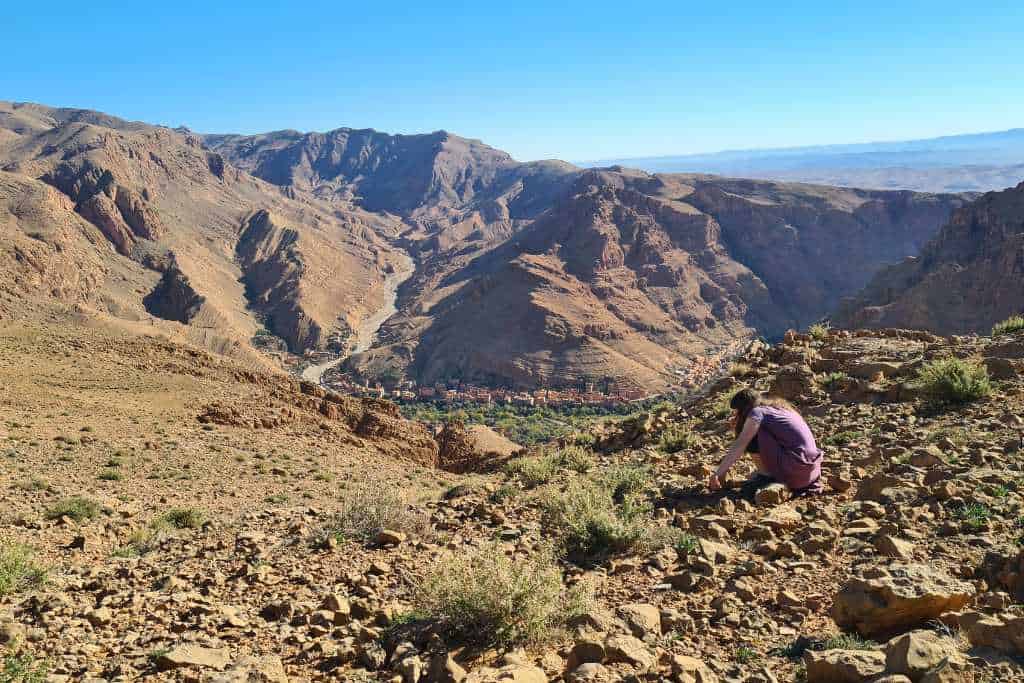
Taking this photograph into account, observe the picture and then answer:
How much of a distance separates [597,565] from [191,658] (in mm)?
3612

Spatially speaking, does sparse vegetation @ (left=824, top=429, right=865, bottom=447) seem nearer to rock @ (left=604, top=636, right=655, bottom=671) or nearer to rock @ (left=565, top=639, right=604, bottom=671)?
rock @ (left=604, top=636, right=655, bottom=671)

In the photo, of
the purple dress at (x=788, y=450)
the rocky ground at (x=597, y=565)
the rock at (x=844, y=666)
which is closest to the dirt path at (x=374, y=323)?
the rocky ground at (x=597, y=565)

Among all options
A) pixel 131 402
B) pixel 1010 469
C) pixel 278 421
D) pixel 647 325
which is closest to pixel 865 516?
pixel 1010 469

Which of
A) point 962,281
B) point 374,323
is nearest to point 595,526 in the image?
point 962,281

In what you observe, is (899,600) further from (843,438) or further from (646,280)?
(646,280)

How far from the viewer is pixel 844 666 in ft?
11.8

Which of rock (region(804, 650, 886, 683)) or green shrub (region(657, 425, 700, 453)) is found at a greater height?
rock (region(804, 650, 886, 683))

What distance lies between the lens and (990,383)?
10.2 m

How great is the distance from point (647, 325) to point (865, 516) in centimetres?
9022

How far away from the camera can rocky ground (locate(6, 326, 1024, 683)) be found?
4.24m

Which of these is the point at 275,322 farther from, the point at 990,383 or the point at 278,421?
the point at 990,383

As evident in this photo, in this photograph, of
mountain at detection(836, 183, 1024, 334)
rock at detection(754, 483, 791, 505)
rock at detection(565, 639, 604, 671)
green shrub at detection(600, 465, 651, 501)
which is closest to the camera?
rock at detection(565, 639, 604, 671)

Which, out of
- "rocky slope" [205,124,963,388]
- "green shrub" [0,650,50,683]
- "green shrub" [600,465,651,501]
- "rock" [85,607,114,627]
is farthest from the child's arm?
"rocky slope" [205,124,963,388]

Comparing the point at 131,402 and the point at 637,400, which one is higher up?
the point at 131,402
